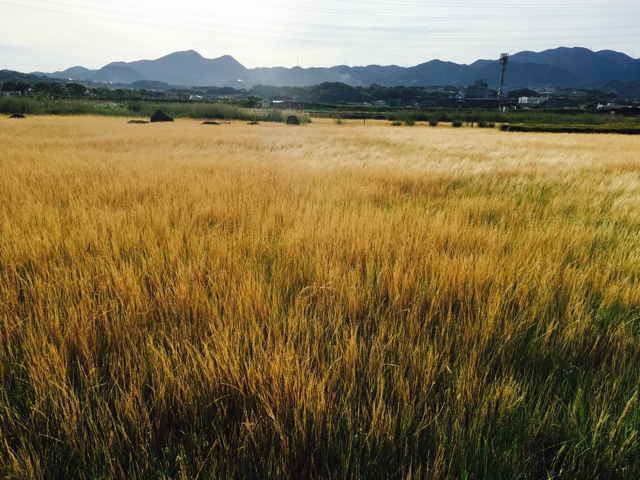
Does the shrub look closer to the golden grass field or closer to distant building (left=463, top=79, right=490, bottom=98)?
the golden grass field

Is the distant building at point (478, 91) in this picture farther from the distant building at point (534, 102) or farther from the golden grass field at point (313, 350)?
the golden grass field at point (313, 350)

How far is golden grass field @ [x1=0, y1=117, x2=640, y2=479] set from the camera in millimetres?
1022

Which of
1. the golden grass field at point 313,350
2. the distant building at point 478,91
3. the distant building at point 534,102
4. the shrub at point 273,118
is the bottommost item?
the golden grass field at point 313,350

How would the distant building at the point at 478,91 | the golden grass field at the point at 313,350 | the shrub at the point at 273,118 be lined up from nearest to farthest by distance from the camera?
1. the golden grass field at the point at 313,350
2. the shrub at the point at 273,118
3. the distant building at the point at 478,91

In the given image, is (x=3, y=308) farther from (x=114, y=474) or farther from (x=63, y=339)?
(x=114, y=474)

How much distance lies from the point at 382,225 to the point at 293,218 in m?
0.90

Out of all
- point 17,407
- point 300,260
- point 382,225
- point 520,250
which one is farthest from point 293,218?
point 17,407

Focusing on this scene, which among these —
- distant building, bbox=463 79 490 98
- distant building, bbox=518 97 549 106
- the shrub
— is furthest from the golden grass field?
distant building, bbox=463 79 490 98

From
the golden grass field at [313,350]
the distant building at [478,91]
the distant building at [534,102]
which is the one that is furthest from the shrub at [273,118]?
the distant building at [478,91]

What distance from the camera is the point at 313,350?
4.54 feet

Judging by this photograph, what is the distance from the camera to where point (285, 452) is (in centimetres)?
98

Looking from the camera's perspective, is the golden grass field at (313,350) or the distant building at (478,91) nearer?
the golden grass field at (313,350)

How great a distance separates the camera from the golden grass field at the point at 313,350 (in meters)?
1.02

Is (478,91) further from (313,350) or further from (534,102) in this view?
(313,350)
